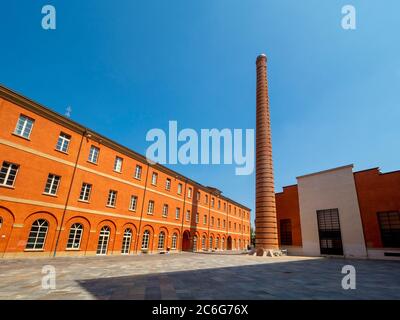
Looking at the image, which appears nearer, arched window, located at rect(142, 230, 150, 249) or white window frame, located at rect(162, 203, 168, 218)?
arched window, located at rect(142, 230, 150, 249)

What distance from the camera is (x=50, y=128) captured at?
17.0 metres

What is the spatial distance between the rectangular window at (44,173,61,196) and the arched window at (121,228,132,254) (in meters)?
8.12

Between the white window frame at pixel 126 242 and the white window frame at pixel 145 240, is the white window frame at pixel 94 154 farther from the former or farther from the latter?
the white window frame at pixel 145 240

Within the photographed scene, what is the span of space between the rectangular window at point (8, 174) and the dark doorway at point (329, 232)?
30880 millimetres

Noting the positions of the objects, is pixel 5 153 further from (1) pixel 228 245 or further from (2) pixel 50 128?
(1) pixel 228 245

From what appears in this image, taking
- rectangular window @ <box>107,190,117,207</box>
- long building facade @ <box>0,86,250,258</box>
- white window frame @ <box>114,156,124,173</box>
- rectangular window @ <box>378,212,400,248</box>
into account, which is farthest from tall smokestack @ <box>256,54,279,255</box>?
rectangular window @ <box>107,190,117,207</box>

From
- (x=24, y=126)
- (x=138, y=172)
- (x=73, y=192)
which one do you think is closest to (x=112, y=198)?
(x=73, y=192)

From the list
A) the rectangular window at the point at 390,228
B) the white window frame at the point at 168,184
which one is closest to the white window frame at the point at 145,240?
the white window frame at the point at 168,184

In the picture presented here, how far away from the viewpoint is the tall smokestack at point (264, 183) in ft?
80.4

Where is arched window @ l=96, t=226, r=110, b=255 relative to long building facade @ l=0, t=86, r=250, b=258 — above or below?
below

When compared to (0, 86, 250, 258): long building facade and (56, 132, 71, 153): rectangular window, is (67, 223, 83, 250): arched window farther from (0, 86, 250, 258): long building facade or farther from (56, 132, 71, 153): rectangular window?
(56, 132, 71, 153): rectangular window

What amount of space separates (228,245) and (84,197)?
108 ft

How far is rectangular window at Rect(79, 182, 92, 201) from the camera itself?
18673 millimetres

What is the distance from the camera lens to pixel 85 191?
62.2 ft
